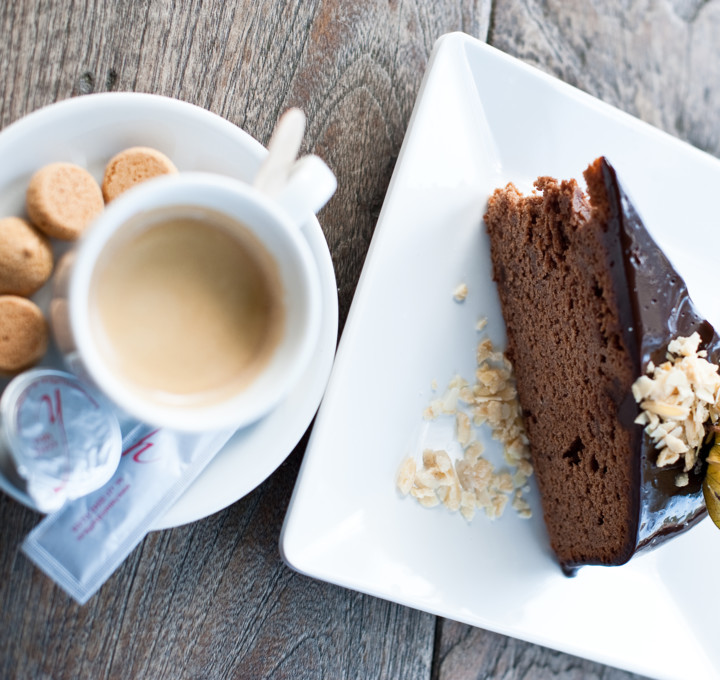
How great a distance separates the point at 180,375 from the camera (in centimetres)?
83

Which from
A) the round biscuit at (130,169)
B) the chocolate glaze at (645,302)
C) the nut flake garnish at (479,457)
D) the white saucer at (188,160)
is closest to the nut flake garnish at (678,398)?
the chocolate glaze at (645,302)

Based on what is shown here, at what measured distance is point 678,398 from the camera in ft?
3.23

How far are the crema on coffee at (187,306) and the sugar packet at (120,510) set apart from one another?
119 millimetres

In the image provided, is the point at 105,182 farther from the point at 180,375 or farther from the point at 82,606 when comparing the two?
the point at 82,606

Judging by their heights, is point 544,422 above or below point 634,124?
below

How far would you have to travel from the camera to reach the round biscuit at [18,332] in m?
0.80

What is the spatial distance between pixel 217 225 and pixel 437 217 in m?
0.46

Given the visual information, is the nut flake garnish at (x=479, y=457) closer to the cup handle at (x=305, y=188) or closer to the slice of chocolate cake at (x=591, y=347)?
the slice of chocolate cake at (x=591, y=347)

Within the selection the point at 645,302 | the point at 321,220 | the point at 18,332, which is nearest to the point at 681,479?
the point at 645,302

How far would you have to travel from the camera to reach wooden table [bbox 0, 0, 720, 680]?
99cm

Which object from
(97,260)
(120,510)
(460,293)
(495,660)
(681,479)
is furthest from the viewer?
(495,660)

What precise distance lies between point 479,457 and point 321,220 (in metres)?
0.51

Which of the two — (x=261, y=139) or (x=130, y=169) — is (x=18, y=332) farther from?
(x=261, y=139)

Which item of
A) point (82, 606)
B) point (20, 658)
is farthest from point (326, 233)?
point (20, 658)
